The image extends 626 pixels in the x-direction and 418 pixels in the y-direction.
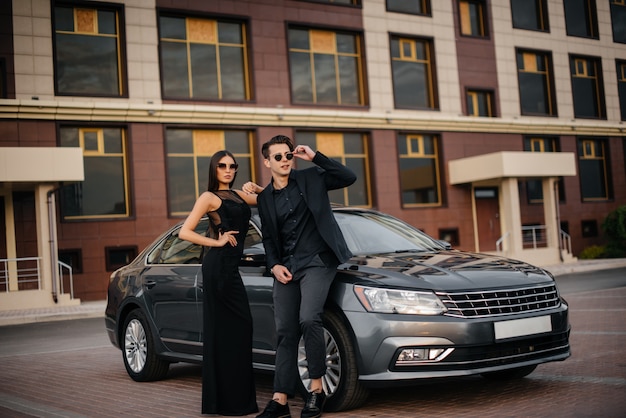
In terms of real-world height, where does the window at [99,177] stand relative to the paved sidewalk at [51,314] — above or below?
above

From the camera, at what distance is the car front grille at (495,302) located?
555 cm

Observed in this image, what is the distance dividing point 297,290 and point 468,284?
125cm

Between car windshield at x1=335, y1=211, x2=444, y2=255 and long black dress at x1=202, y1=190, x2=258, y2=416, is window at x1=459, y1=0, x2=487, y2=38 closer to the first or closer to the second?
car windshield at x1=335, y1=211, x2=444, y2=255

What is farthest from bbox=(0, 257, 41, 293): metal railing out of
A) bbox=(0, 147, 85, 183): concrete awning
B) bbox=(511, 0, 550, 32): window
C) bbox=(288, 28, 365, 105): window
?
bbox=(511, 0, 550, 32): window

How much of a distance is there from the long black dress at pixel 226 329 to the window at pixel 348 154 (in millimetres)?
21551

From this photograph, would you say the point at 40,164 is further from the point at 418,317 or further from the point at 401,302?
the point at 418,317

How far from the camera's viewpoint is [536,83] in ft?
114

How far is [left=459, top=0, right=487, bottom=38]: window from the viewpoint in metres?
32.6

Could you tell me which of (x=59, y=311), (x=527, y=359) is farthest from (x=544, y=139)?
(x=527, y=359)

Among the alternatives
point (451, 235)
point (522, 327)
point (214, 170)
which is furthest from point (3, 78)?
point (522, 327)

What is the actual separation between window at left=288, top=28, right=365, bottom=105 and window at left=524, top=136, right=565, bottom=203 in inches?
351

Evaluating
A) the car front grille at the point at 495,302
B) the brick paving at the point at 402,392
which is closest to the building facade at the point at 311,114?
the brick paving at the point at 402,392

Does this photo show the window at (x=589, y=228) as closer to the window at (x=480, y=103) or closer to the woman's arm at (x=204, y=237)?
the window at (x=480, y=103)

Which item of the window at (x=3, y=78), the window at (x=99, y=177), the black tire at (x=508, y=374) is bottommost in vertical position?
the black tire at (x=508, y=374)
